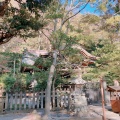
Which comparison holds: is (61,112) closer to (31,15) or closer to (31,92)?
(31,92)

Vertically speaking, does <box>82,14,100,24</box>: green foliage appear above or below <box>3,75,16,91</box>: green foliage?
above

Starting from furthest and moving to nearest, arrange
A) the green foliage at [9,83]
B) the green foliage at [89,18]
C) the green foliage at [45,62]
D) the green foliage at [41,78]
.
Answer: the green foliage at [9,83], the green foliage at [89,18], the green foliage at [41,78], the green foliage at [45,62]

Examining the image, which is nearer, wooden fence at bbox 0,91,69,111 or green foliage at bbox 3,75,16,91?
wooden fence at bbox 0,91,69,111

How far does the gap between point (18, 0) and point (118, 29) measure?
13295mm

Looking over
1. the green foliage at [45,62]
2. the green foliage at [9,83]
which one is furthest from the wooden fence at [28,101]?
the green foliage at [45,62]

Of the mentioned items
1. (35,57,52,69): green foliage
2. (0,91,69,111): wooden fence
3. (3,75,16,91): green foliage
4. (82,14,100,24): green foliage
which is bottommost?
(0,91,69,111): wooden fence

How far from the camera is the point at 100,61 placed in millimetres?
12172

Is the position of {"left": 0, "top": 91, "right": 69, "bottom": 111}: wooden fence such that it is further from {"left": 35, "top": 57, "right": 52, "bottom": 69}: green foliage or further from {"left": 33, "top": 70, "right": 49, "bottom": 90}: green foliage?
{"left": 35, "top": 57, "right": 52, "bottom": 69}: green foliage

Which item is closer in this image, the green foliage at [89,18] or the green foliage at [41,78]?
the green foliage at [41,78]

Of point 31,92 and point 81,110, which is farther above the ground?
point 31,92

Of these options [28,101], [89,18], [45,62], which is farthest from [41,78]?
→ [89,18]

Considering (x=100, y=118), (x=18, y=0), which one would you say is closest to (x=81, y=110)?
(x=100, y=118)

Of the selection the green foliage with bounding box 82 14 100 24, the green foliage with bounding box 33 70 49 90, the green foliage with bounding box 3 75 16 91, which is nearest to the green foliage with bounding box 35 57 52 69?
the green foliage with bounding box 33 70 49 90

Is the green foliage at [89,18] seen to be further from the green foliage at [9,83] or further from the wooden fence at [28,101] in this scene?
the green foliage at [9,83]
